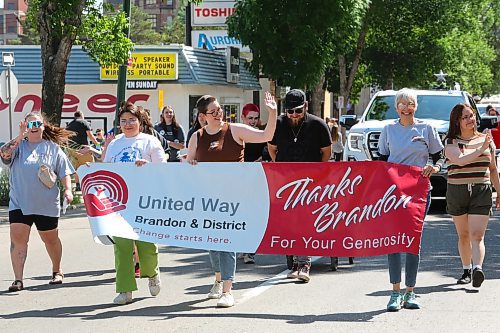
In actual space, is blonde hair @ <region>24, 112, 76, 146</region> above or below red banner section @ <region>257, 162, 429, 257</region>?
above

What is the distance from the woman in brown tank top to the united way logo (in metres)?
0.70

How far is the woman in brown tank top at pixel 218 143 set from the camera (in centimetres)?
965

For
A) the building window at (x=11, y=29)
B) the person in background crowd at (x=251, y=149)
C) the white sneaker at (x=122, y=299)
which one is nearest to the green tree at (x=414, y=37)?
the person in background crowd at (x=251, y=149)

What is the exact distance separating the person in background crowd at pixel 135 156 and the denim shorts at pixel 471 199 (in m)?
2.86

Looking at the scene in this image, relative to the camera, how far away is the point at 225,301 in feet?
30.9

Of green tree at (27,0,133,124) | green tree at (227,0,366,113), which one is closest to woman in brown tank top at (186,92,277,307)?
green tree at (27,0,133,124)

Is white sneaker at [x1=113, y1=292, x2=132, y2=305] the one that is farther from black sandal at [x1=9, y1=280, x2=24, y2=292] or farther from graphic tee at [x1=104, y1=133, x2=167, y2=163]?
black sandal at [x1=9, y1=280, x2=24, y2=292]

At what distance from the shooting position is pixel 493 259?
12.9 m

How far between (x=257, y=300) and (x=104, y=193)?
68.2 inches

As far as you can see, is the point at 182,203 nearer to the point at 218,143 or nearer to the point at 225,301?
the point at 218,143

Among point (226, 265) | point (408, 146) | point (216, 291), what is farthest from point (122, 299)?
point (408, 146)

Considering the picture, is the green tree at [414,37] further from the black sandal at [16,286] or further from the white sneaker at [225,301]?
the white sneaker at [225,301]

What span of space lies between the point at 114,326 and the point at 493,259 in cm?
587

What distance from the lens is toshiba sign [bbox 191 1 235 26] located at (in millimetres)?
46875
